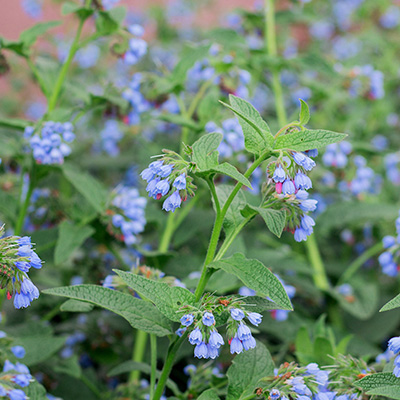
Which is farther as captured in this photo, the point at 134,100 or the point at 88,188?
the point at 134,100

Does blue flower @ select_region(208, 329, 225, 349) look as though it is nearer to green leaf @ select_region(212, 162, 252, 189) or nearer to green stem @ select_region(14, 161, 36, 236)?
green leaf @ select_region(212, 162, 252, 189)

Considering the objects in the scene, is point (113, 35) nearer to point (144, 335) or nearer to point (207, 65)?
point (207, 65)

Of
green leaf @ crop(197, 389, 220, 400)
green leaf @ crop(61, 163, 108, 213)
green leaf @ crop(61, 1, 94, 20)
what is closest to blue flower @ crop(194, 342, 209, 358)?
green leaf @ crop(197, 389, 220, 400)

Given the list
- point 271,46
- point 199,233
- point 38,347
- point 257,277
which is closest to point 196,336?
point 257,277

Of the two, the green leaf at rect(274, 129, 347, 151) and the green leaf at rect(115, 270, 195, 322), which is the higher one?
the green leaf at rect(274, 129, 347, 151)

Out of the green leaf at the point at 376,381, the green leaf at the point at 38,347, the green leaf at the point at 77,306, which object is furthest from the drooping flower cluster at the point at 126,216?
the green leaf at the point at 376,381

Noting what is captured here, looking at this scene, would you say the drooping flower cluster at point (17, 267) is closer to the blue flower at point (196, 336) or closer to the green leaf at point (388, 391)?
the blue flower at point (196, 336)

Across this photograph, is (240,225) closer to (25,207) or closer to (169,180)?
(169,180)
